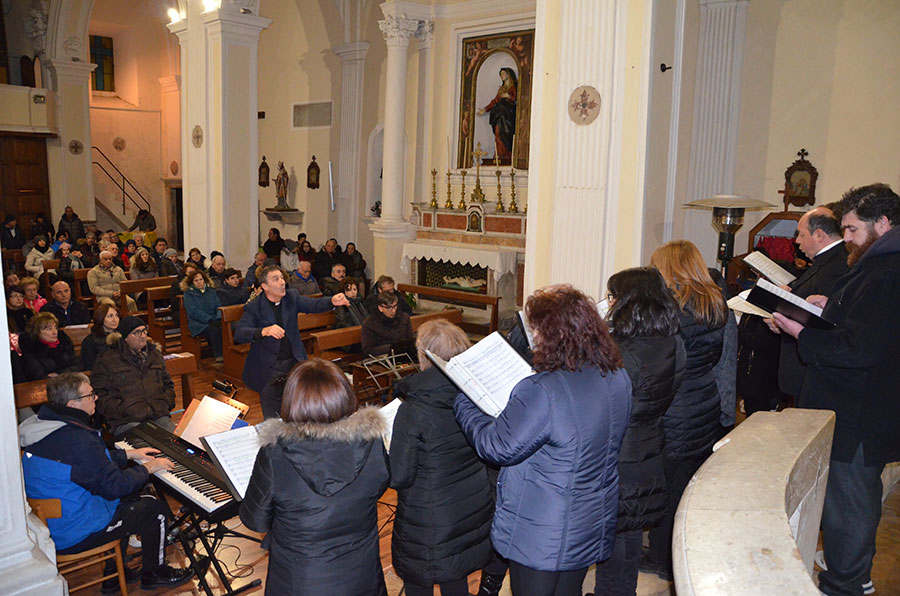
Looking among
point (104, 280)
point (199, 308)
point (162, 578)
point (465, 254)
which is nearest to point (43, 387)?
point (162, 578)

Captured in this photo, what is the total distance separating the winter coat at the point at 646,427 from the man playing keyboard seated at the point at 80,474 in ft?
7.55

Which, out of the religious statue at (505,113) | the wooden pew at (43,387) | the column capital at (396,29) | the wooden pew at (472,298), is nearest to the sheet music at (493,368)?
the wooden pew at (43,387)

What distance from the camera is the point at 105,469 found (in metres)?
3.33

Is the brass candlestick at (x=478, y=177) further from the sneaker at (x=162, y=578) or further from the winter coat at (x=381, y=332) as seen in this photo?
the sneaker at (x=162, y=578)

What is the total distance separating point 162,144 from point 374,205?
8.80 m

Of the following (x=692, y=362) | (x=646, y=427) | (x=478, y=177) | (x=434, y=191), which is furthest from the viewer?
(x=434, y=191)

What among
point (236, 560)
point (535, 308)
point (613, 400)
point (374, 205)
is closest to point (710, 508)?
point (613, 400)

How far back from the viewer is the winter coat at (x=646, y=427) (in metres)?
2.64

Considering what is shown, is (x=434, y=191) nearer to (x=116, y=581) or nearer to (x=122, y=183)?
(x=116, y=581)

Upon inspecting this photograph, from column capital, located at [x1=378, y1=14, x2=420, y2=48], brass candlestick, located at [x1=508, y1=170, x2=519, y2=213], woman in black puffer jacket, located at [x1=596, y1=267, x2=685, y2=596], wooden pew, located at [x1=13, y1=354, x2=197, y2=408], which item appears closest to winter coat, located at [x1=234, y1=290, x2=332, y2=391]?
wooden pew, located at [x1=13, y1=354, x2=197, y2=408]

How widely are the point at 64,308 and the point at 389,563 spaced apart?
5239mm

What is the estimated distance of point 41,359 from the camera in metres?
5.62

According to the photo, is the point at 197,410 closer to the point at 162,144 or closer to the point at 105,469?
the point at 105,469

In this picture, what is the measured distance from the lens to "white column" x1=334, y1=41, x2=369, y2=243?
14.2m
